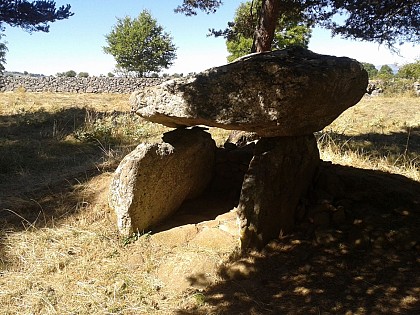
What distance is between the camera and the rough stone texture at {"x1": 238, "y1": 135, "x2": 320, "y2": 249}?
3768 millimetres

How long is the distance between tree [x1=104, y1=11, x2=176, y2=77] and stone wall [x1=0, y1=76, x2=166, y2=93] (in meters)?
21.5

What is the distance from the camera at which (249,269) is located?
3523mm

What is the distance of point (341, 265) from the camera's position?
342cm

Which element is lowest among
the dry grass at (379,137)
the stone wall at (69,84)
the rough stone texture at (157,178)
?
the rough stone texture at (157,178)

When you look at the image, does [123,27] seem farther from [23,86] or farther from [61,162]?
[61,162]

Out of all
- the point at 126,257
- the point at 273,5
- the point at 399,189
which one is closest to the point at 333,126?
the point at 273,5

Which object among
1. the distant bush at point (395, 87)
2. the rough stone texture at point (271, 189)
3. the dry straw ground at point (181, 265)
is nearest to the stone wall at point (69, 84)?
the distant bush at point (395, 87)

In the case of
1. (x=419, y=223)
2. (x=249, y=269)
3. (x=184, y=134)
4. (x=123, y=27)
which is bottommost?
(x=249, y=269)

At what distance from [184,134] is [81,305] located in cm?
213

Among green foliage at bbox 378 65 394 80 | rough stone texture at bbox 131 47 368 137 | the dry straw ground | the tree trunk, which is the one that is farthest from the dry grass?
green foliage at bbox 378 65 394 80

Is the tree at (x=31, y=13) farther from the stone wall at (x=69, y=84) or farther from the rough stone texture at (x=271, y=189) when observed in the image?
the rough stone texture at (x=271, y=189)

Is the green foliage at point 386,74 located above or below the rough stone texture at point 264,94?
above

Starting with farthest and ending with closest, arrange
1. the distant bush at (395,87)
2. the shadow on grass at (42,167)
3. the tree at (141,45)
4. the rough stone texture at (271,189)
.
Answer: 1. the tree at (141,45)
2. the distant bush at (395,87)
3. the shadow on grass at (42,167)
4. the rough stone texture at (271,189)

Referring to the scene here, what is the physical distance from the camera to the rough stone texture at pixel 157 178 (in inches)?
159
